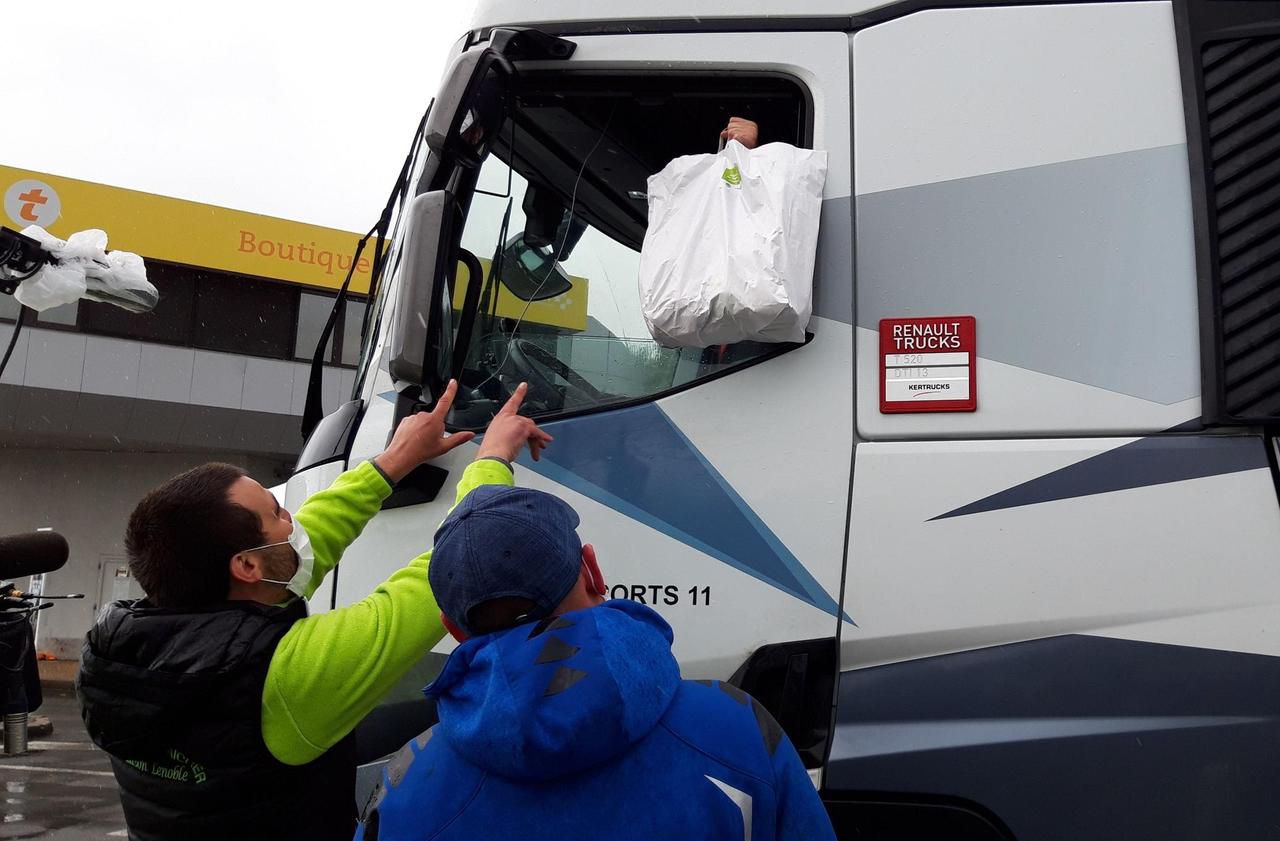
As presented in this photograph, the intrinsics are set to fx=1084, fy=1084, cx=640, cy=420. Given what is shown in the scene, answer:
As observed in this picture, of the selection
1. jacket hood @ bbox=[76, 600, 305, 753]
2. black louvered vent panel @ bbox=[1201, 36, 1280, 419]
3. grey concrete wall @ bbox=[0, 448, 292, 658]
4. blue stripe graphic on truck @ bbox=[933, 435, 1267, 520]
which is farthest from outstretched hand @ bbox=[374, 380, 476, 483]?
grey concrete wall @ bbox=[0, 448, 292, 658]

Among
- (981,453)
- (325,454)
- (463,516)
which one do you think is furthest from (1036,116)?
(325,454)

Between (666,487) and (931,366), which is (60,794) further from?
(931,366)

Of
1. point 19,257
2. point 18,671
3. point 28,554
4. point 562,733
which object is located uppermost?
point 19,257

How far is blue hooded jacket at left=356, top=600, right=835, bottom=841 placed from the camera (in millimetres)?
1395

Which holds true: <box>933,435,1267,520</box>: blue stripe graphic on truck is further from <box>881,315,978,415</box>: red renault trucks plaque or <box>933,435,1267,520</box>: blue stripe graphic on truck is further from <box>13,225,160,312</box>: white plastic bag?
<box>13,225,160,312</box>: white plastic bag

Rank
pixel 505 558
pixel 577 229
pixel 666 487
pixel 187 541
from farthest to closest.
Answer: pixel 577 229
pixel 666 487
pixel 187 541
pixel 505 558

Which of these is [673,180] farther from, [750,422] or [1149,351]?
[1149,351]

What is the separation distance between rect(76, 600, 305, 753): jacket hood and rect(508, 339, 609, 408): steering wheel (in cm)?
96

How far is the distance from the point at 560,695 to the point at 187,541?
100 centimetres

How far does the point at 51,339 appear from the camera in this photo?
17.9m

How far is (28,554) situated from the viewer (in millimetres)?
2367

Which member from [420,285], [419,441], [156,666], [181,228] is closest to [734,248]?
[420,285]

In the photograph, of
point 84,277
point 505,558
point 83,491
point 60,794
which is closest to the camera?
point 505,558

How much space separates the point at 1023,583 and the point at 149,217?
777 inches
